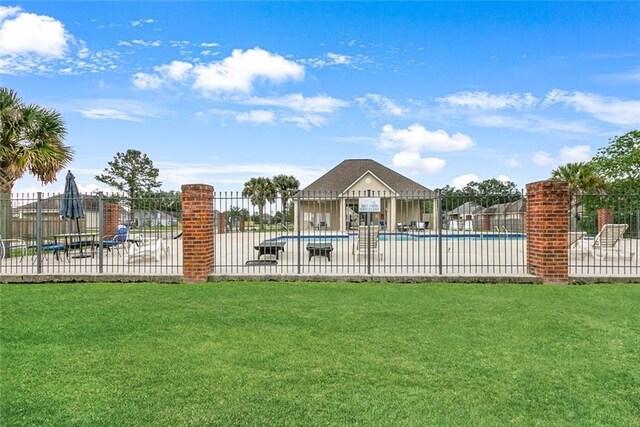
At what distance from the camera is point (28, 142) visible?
53.1ft

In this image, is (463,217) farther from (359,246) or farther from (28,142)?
(28,142)

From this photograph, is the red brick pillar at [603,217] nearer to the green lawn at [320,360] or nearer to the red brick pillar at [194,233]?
the green lawn at [320,360]

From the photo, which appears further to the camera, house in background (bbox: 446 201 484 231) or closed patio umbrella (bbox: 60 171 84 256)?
closed patio umbrella (bbox: 60 171 84 256)

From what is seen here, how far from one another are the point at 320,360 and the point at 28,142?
55.2ft

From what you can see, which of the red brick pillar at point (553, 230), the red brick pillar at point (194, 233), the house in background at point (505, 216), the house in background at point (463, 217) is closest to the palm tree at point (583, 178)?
the house in background at point (505, 216)

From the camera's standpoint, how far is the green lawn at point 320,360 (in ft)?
10.5

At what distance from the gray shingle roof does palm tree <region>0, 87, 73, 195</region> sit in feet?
72.8

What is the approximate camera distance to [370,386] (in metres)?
3.62

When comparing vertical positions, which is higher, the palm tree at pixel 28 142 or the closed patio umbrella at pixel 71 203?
the palm tree at pixel 28 142

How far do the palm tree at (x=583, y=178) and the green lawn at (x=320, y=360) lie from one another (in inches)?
1120

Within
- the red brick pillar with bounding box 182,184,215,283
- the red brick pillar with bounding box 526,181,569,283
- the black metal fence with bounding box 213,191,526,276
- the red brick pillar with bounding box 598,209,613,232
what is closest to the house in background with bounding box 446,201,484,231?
the black metal fence with bounding box 213,191,526,276

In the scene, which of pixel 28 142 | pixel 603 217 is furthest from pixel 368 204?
pixel 28 142

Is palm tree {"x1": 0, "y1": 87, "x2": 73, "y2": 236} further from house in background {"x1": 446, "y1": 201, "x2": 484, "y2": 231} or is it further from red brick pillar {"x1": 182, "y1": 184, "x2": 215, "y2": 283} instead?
house in background {"x1": 446, "y1": 201, "x2": 484, "y2": 231}

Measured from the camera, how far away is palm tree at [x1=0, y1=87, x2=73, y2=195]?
51.0 ft
